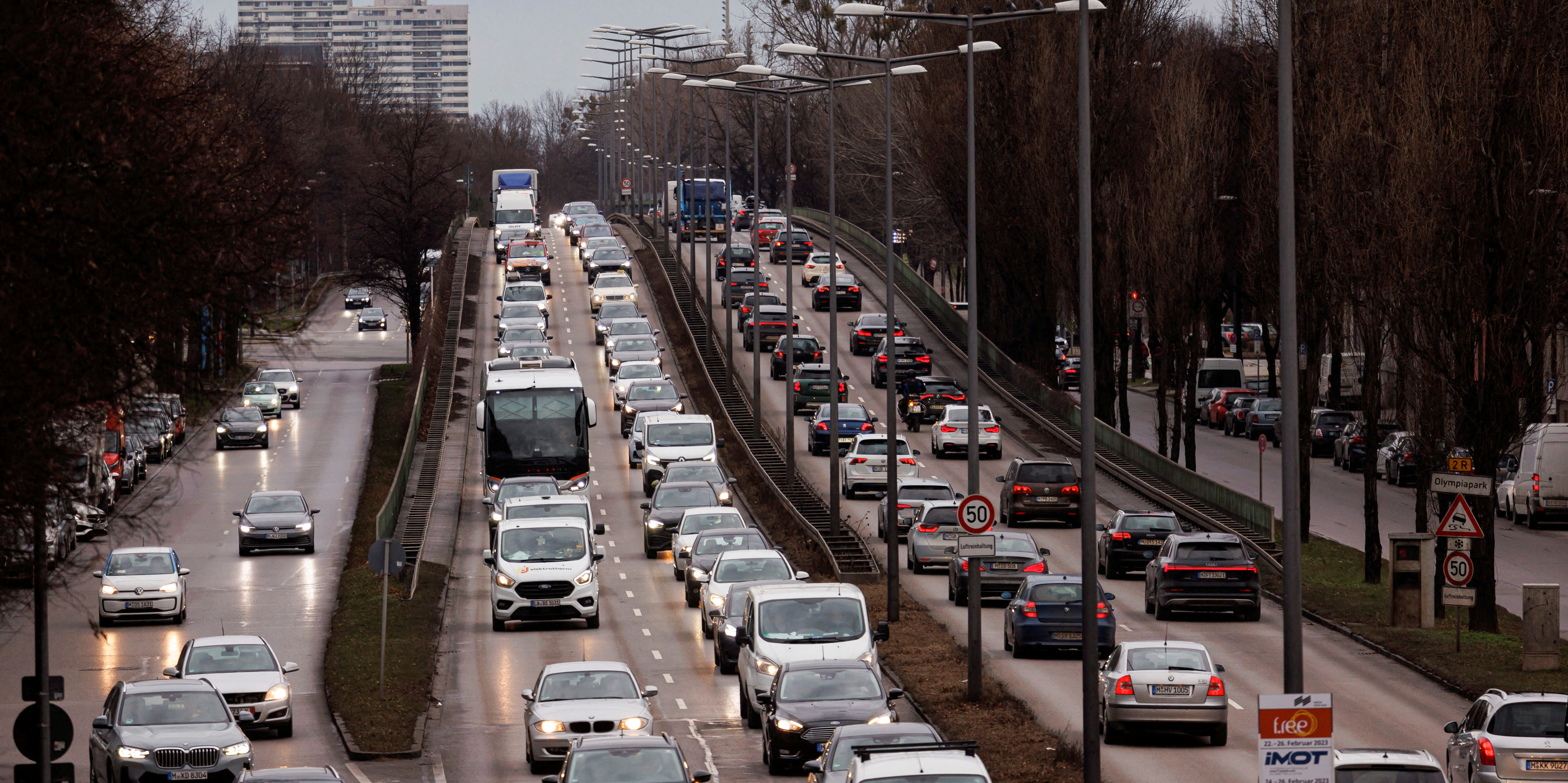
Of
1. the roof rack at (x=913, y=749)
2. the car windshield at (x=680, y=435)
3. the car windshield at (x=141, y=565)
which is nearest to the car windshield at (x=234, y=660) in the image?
the car windshield at (x=141, y=565)

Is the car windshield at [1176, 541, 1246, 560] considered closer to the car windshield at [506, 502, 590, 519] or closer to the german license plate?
the car windshield at [506, 502, 590, 519]

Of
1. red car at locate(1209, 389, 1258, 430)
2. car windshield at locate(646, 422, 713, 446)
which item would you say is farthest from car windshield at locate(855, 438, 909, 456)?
red car at locate(1209, 389, 1258, 430)

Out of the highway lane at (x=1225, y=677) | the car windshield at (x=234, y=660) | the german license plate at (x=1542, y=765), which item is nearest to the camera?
the german license plate at (x=1542, y=765)

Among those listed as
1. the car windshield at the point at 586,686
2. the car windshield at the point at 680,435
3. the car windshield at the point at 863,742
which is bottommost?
the car windshield at the point at 586,686

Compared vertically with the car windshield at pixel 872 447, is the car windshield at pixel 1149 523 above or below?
below

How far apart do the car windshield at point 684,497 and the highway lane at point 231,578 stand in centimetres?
741

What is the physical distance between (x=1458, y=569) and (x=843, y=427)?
30.7 meters

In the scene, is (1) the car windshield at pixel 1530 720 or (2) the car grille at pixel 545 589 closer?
(1) the car windshield at pixel 1530 720

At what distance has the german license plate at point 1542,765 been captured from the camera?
20.0 meters

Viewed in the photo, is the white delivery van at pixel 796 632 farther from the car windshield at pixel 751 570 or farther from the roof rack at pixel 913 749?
the roof rack at pixel 913 749

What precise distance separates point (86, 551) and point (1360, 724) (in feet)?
110

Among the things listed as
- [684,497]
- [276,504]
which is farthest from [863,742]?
[276,504]

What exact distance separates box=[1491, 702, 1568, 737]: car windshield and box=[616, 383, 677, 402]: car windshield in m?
43.8

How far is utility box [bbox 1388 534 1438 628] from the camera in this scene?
3628cm
